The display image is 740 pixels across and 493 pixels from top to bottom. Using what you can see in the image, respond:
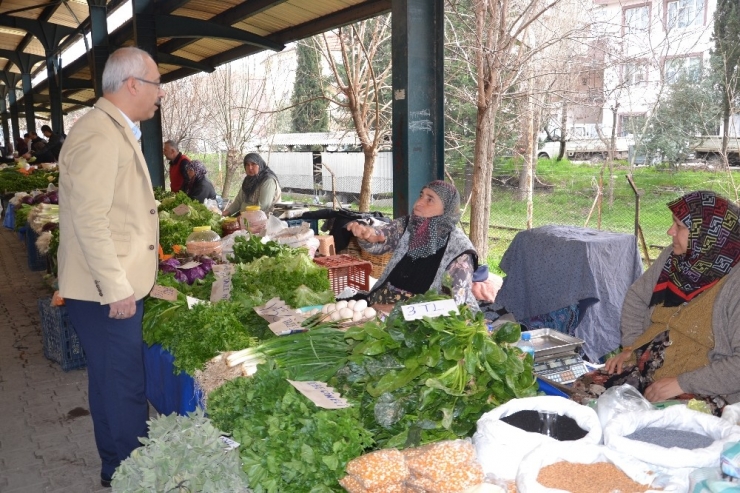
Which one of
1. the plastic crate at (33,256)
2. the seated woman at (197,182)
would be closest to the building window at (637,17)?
the seated woman at (197,182)

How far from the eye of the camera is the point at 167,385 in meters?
3.31

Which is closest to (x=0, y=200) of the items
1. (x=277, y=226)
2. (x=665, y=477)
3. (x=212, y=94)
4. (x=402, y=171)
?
(x=212, y=94)

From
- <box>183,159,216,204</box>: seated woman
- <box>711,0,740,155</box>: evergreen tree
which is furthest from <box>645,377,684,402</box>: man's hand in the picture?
<box>183,159,216,204</box>: seated woman

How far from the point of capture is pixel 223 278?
13.1 feet

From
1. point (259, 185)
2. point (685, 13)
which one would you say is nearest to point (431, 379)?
point (259, 185)

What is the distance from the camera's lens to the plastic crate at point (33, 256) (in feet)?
30.4

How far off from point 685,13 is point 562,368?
22.8 ft

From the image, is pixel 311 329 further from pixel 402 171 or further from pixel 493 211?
pixel 493 211

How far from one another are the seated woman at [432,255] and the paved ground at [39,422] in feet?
6.51

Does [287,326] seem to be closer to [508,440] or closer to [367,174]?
[508,440]

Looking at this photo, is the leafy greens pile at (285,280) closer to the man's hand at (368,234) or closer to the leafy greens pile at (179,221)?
the man's hand at (368,234)

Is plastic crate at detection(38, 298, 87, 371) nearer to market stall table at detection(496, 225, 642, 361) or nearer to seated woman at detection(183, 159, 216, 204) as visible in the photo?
seated woman at detection(183, 159, 216, 204)

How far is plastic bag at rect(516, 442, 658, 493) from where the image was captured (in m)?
1.50

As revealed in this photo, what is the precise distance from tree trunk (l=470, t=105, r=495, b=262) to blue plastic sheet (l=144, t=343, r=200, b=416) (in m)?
Answer: 4.72
